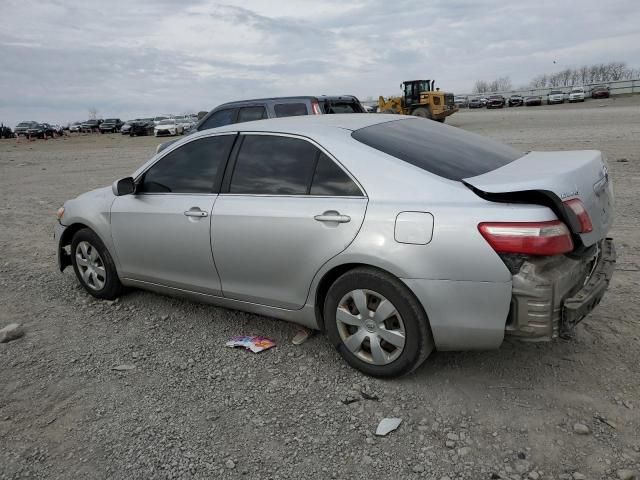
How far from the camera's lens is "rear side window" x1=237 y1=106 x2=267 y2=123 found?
10238 mm

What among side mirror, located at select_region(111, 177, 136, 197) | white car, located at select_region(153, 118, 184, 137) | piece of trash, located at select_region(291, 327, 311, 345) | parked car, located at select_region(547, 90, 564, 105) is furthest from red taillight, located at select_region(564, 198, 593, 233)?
parked car, located at select_region(547, 90, 564, 105)

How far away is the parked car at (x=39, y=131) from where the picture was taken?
160 feet

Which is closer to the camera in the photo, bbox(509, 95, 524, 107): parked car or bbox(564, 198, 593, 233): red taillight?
bbox(564, 198, 593, 233): red taillight

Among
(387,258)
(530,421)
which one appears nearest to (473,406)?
(530,421)

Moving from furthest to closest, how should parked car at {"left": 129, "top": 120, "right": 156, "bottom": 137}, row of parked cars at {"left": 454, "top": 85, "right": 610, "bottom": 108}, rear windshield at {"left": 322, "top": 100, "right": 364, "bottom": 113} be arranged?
row of parked cars at {"left": 454, "top": 85, "right": 610, "bottom": 108}
parked car at {"left": 129, "top": 120, "right": 156, "bottom": 137}
rear windshield at {"left": 322, "top": 100, "right": 364, "bottom": 113}

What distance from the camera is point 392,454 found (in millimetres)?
2740

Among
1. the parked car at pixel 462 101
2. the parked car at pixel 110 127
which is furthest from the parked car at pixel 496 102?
the parked car at pixel 110 127

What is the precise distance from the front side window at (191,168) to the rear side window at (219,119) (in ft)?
21.4

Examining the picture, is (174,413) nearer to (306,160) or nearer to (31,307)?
(306,160)

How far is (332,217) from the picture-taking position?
327 cm

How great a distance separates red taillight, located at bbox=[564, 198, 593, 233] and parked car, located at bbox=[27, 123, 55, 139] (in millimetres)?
53577

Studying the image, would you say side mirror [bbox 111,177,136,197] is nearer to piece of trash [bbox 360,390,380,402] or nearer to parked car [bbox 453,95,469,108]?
piece of trash [bbox 360,390,380,402]

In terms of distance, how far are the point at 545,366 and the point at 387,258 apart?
4.36 ft

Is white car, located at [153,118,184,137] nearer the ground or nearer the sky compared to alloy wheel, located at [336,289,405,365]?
nearer the sky
